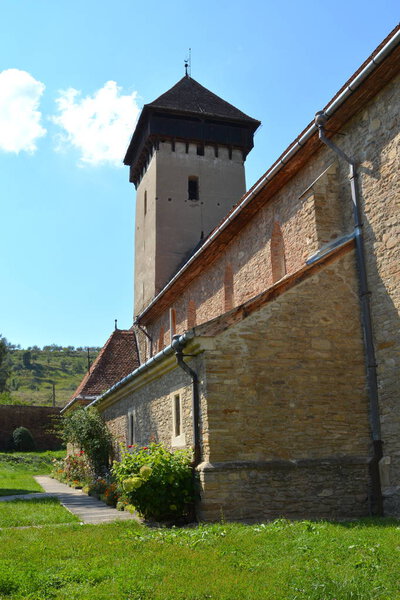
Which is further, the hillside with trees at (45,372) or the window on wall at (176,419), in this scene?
the hillside with trees at (45,372)

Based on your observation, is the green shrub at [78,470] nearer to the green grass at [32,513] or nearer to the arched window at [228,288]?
the green grass at [32,513]

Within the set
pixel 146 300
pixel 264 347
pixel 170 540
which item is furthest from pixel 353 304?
pixel 146 300

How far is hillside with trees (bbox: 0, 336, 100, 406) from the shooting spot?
6873 cm

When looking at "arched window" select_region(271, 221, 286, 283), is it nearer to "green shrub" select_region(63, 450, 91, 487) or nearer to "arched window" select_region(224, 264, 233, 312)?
"arched window" select_region(224, 264, 233, 312)

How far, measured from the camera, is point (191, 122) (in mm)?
29219

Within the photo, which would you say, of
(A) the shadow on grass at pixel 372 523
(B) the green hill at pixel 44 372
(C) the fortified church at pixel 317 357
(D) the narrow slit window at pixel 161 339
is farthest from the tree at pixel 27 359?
(A) the shadow on grass at pixel 372 523

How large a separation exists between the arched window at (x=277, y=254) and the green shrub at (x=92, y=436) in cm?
805

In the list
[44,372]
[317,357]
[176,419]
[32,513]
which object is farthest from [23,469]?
[44,372]

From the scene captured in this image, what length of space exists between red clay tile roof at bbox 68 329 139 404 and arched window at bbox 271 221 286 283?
1392 centimetres

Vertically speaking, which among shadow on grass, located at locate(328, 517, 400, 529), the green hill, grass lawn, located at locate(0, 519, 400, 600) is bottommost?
grass lawn, located at locate(0, 519, 400, 600)

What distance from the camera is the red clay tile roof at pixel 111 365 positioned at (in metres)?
25.7

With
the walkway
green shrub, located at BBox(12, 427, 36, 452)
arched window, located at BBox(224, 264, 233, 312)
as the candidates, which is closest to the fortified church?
the walkway

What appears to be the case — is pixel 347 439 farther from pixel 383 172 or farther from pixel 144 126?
pixel 144 126

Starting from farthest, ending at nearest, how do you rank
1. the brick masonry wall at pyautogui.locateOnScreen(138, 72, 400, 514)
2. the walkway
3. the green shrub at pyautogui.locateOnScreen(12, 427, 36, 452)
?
1. the green shrub at pyautogui.locateOnScreen(12, 427, 36, 452)
2. the walkway
3. the brick masonry wall at pyautogui.locateOnScreen(138, 72, 400, 514)
